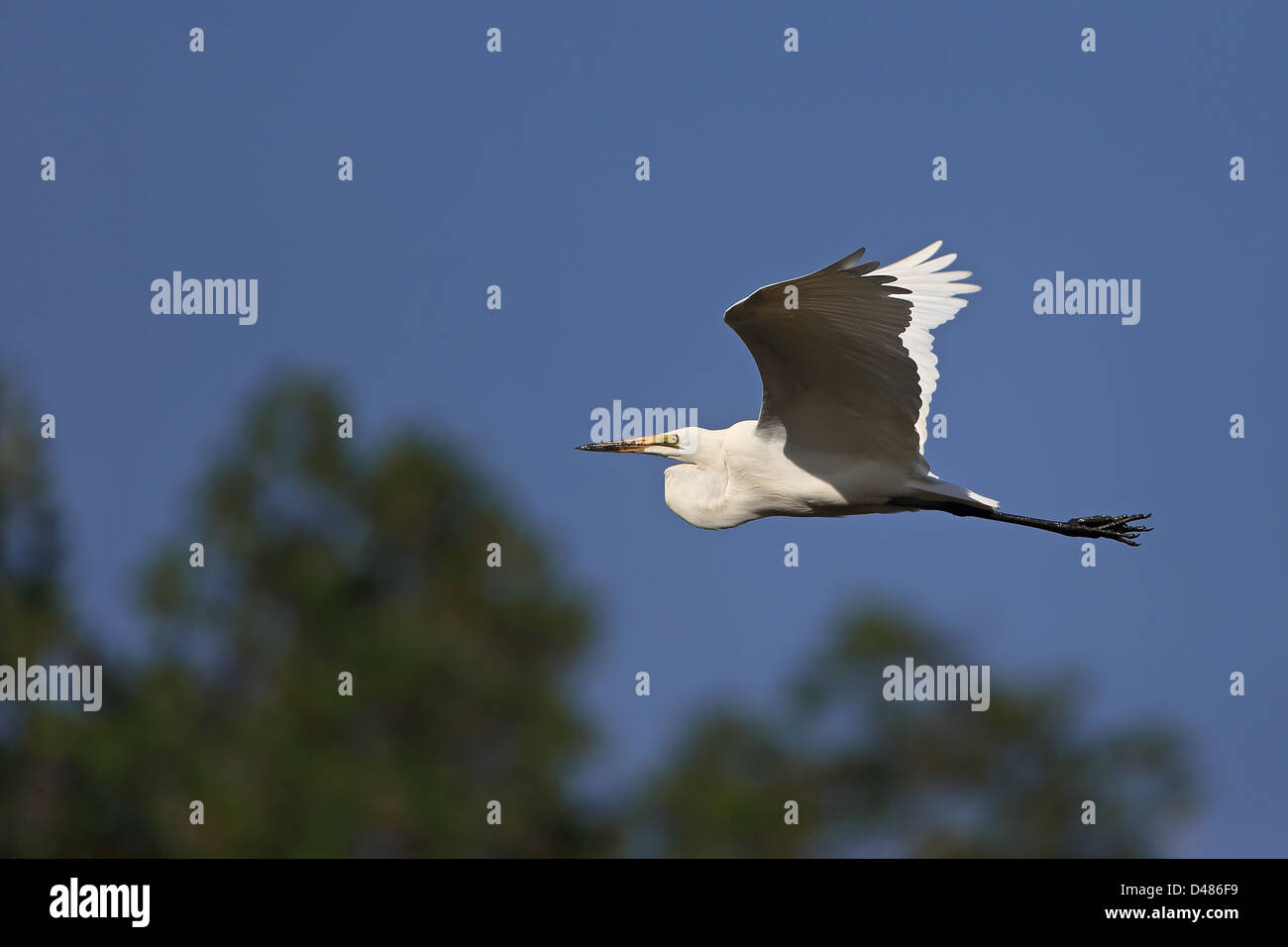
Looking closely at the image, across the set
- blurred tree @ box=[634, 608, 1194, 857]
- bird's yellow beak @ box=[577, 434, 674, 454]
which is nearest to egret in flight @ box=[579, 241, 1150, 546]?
bird's yellow beak @ box=[577, 434, 674, 454]

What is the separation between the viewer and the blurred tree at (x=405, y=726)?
1811 centimetres

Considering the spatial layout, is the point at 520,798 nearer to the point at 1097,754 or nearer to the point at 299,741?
the point at 299,741

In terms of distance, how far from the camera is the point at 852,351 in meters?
6.66

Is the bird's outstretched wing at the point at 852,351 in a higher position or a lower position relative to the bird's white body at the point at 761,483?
higher

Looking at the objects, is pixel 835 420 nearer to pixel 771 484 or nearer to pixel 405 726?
pixel 771 484

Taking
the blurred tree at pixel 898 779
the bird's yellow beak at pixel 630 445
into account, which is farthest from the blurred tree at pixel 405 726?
the bird's yellow beak at pixel 630 445

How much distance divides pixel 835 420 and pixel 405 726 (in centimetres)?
1430

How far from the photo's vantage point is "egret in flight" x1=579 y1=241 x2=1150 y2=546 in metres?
6.38

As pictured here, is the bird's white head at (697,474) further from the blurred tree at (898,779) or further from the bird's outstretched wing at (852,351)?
the blurred tree at (898,779)

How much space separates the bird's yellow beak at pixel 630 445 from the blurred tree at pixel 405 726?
32.2 ft

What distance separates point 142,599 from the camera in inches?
861
